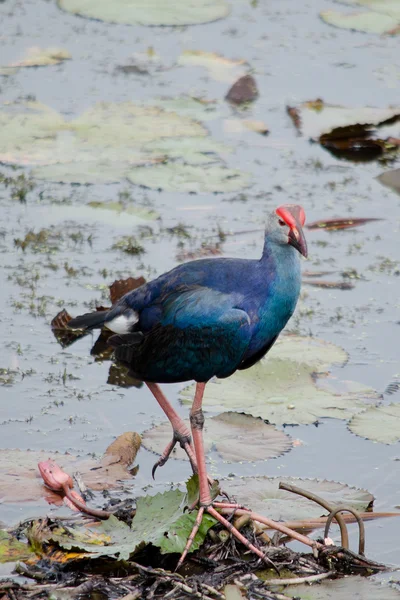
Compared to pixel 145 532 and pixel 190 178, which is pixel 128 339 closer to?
pixel 145 532

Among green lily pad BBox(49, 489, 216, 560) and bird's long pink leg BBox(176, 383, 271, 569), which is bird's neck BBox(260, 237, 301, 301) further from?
green lily pad BBox(49, 489, 216, 560)

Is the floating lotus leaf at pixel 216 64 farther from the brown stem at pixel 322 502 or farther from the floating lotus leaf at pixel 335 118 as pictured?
the brown stem at pixel 322 502

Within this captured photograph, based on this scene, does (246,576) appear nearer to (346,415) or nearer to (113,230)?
(346,415)

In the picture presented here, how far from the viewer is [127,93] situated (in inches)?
308

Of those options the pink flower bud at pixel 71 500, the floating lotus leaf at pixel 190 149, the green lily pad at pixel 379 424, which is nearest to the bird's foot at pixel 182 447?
the pink flower bud at pixel 71 500

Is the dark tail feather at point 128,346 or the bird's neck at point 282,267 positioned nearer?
the bird's neck at point 282,267

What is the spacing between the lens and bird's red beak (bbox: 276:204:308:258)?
379cm

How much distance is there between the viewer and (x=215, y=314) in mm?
3787

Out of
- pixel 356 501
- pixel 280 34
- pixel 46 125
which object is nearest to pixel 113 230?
pixel 46 125

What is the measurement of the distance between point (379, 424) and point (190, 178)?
2.48 meters

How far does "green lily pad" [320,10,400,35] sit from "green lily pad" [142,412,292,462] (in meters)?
4.97

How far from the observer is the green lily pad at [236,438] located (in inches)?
167

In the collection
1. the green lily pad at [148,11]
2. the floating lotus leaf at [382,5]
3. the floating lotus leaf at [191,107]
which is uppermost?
the floating lotus leaf at [382,5]

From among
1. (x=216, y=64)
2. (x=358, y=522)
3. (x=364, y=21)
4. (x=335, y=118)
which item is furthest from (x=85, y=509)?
(x=364, y=21)
